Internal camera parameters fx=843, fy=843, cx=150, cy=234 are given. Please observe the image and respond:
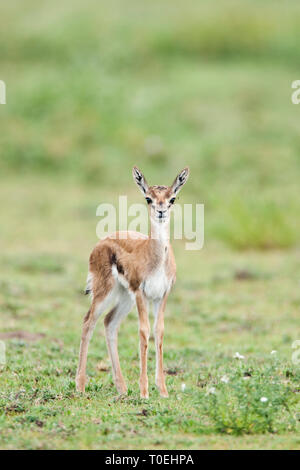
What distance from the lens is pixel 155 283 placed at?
671 cm

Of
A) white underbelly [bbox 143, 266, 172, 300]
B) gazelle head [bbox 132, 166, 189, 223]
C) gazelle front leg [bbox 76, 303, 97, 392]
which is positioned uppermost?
gazelle head [bbox 132, 166, 189, 223]

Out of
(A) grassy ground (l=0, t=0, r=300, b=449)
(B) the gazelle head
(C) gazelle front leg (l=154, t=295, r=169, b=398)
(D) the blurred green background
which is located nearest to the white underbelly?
(C) gazelle front leg (l=154, t=295, r=169, b=398)

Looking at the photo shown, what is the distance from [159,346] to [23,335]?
2.59 metres

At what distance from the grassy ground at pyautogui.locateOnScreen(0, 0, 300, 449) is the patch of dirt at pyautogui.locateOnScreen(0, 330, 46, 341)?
3 centimetres

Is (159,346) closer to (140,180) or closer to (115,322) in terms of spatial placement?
(115,322)

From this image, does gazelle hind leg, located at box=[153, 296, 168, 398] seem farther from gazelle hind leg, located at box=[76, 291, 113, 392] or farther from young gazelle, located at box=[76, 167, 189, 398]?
gazelle hind leg, located at box=[76, 291, 113, 392]

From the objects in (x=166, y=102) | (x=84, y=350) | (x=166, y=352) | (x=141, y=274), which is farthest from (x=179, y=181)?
(x=166, y=102)

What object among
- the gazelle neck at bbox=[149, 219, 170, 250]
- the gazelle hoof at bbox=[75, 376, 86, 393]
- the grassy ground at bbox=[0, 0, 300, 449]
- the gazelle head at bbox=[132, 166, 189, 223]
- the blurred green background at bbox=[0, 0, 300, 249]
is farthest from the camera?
the blurred green background at bbox=[0, 0, 300, 249]

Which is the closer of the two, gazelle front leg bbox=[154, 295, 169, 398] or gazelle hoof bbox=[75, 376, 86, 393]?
gazelle front leg bbox=[154, 295, 169, 398]

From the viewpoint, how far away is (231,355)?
27.6 feet

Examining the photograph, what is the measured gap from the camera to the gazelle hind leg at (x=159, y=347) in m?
6.69

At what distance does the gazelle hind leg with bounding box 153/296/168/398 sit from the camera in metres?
6.69

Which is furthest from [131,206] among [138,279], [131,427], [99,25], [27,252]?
[99,25]

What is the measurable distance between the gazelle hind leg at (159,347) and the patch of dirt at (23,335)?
2.35 meters
